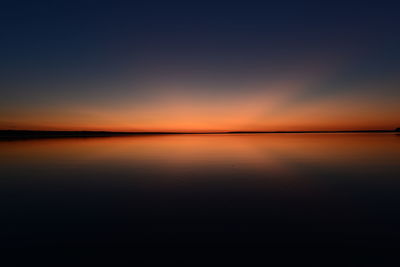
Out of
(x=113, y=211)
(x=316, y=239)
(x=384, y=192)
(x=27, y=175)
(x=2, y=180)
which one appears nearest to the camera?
(x=316, y=239)

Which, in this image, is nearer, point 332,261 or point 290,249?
point 332,261

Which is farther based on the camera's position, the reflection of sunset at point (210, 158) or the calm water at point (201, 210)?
the reflection of sunset at point (210, 158)

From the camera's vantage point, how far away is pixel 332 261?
4465 mm

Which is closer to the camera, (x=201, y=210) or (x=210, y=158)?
(x=201, y=210)

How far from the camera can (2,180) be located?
38.7 ft

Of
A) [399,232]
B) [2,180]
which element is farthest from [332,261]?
[2,180]

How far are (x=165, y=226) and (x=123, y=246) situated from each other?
53.1 inches

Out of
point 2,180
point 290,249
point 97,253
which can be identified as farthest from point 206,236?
point 2,180

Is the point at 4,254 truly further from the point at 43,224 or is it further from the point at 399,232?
the point at 399,232

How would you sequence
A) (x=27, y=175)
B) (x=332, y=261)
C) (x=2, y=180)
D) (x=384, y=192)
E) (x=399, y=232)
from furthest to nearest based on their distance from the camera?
(x=27, y=175) → (x=2, y=180) → (x=384, y=192) → (x=399, y=232) → (x=332, y=261)

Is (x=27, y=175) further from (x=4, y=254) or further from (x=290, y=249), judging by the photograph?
(x=290, y=249)

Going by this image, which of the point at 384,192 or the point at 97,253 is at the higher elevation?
the point at 384,192

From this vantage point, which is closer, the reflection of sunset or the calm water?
the calm water

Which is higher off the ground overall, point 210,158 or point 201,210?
point 210,158
